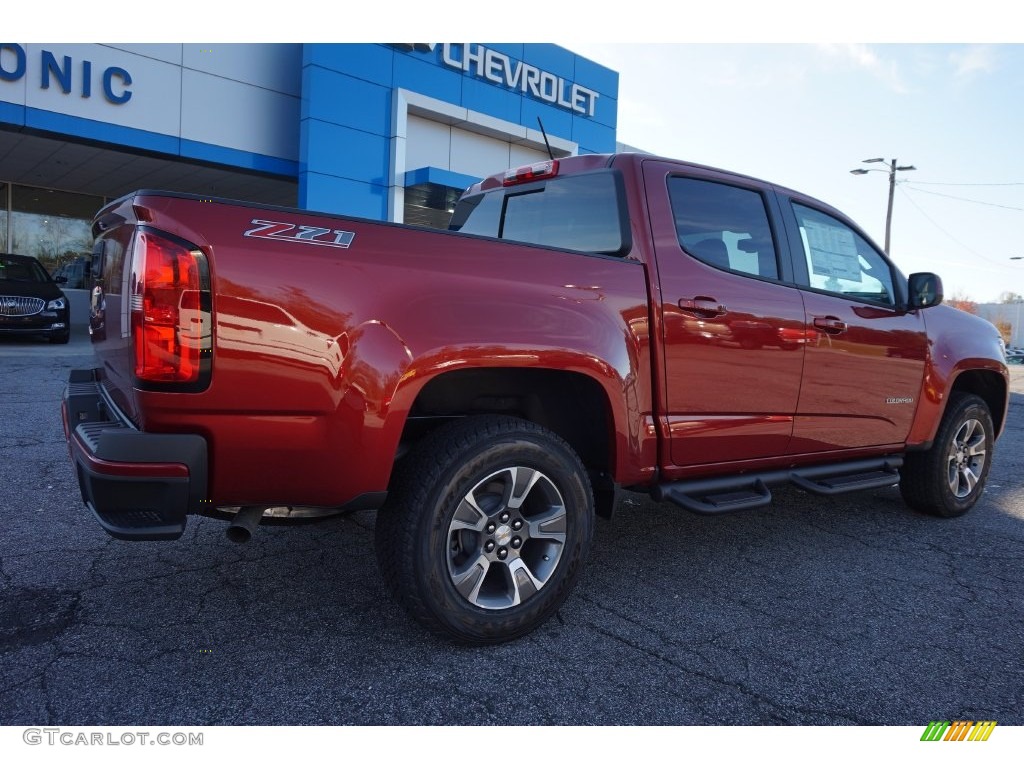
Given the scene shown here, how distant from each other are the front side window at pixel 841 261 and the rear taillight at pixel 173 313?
9.59ft

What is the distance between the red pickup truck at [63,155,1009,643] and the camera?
2.12 meters

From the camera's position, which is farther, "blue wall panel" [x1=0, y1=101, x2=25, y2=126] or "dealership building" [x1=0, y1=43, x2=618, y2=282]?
"dealership building" [x1=0, y1=43, x2=618, y2=282]

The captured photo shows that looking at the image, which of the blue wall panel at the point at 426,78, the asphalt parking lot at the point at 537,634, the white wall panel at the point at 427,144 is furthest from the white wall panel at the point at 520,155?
the asphalt parking lot at the point at 537,634

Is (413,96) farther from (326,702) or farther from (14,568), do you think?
(326,702)

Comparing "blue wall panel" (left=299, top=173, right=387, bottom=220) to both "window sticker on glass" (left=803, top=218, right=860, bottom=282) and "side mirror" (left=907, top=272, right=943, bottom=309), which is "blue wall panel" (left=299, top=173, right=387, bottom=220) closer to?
"window sticker on glass" (left=803, top=218, right=860, bottom=282)

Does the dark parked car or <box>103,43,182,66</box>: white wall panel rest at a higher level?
<box>103,43,182,66</box>: white wall panel

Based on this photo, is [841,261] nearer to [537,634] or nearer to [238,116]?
[537,634]

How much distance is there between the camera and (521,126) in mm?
17891

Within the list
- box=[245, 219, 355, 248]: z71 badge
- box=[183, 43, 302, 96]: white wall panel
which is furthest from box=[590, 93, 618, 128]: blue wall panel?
box=[245, 219, 355, 248]: z71 badge

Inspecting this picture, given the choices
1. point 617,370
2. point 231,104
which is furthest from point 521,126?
point 617,370

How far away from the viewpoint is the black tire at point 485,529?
95.7 inches

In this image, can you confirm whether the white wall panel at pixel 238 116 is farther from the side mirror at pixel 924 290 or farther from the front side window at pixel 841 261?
the side mirror at pixel 924 290
